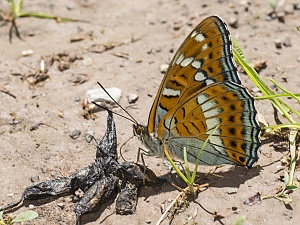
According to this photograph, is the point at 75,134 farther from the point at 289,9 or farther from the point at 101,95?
the point at 289,9

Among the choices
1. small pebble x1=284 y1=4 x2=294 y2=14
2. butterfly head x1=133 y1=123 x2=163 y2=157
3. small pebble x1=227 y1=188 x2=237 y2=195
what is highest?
small pebble x1=284 y1=4 x2=294 y2=14

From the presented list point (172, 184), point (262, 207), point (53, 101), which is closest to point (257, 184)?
point (262, 207)

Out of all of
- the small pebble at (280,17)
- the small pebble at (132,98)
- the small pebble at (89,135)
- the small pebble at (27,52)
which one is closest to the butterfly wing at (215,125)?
the small pebble at (89,135)

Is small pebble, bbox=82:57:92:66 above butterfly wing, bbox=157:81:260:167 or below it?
below

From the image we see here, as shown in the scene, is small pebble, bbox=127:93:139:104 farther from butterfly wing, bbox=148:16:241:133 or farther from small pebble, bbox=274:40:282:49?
small pebble, bbox=274:40:282:49

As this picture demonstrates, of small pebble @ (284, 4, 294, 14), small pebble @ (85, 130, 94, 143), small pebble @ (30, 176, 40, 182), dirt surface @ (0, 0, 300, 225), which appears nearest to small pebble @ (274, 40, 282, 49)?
dirt surface @ (0, 0, 300, 225)

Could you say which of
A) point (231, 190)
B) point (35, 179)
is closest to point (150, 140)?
point (231, 190)

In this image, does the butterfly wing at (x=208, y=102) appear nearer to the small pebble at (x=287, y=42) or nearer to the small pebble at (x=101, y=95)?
the small pebble at (x=101, y=95)
